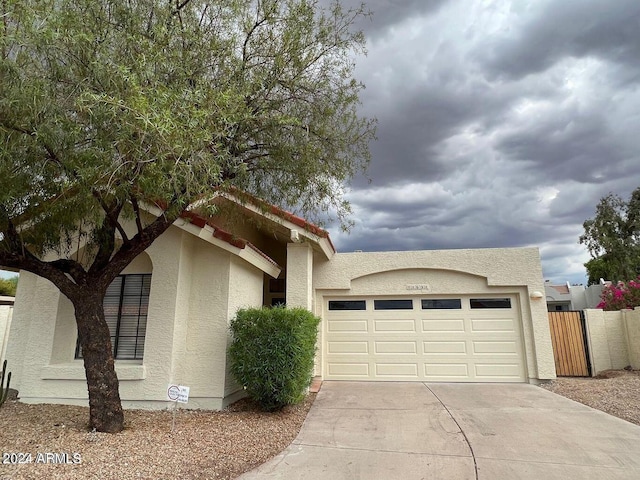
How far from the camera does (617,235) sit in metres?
27.4

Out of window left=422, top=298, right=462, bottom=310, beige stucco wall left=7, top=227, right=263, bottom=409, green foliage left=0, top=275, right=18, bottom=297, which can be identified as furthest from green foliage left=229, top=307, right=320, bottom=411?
green foliage left=0, top=275, right=18, bottom=297

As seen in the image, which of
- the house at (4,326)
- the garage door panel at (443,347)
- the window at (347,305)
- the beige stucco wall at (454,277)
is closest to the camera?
the house at (4,326)

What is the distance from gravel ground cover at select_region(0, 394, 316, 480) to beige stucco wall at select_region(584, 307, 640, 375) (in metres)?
10.2

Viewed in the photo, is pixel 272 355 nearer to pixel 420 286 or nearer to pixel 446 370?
pixel 420 286

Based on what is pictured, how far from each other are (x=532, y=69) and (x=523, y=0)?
2082 millimetres

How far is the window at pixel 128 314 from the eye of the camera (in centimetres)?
868

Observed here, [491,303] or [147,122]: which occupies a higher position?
[147,122]

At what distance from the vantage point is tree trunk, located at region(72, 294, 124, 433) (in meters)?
5.88

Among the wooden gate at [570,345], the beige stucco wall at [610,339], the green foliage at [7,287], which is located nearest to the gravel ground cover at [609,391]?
the beige stucco wall at [610,339]

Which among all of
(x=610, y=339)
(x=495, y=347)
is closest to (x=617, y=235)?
(x=610, y=339)

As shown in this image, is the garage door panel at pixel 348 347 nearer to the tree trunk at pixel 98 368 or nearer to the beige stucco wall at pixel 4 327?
the tree trunk at pixel 98 368

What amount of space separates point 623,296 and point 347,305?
447 inches

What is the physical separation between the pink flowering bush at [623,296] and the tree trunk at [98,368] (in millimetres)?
Answer: 17388

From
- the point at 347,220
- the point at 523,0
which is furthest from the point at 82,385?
the point at 523,0
